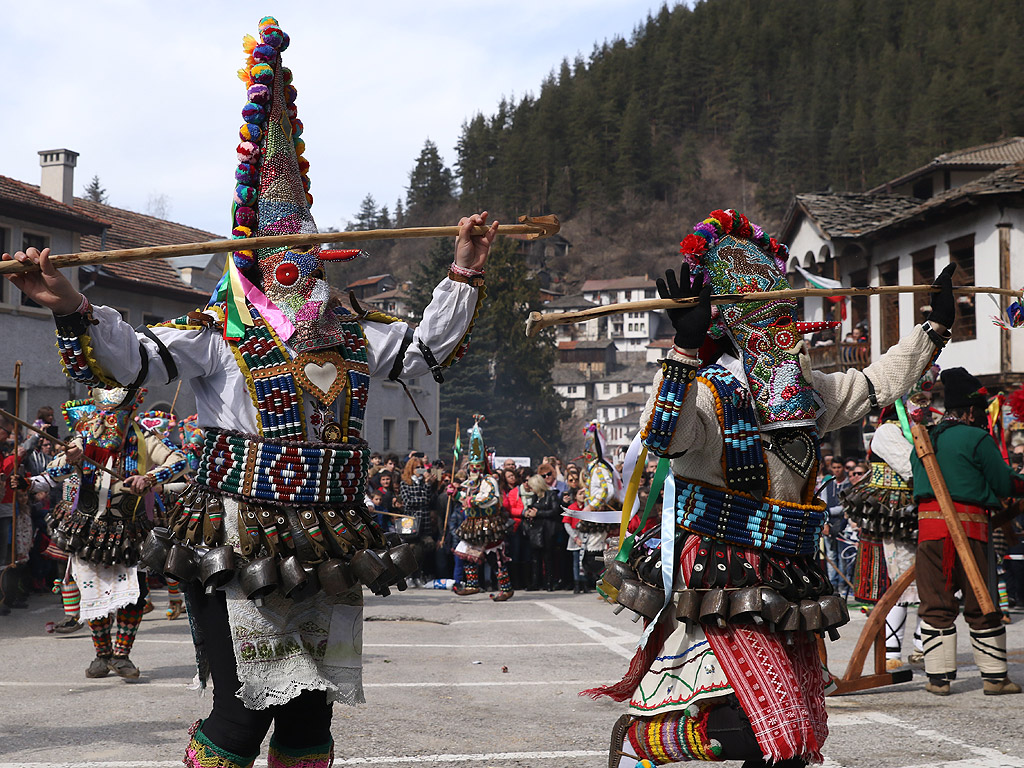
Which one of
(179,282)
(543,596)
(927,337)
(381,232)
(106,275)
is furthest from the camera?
(179,282)

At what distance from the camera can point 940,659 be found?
7789 mm

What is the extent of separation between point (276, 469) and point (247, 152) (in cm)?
123

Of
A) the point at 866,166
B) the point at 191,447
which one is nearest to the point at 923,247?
the point at 191,447

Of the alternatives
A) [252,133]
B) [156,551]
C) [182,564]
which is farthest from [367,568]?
[252,133]

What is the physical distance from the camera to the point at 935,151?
74625 mm

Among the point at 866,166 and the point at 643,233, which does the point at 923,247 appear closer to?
the point at 866,166

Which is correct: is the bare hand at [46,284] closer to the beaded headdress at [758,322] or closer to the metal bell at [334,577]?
the metal bell at [334,577]

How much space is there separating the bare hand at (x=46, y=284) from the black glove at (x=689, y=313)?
189 cm

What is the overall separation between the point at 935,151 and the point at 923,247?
52.0m

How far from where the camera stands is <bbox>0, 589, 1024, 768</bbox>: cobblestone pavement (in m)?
5.83

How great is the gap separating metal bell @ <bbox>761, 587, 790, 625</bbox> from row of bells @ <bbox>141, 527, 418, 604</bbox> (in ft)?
4.19

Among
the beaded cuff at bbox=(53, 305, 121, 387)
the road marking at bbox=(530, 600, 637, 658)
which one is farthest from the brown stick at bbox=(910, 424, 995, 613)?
the beaded cuff at bbox=(53, 305, 121, 387)

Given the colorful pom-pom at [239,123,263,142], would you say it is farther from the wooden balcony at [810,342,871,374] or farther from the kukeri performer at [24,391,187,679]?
the wooden balcony at [810,342,871,374]

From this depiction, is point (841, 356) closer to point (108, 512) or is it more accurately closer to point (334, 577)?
point (108, 512)
